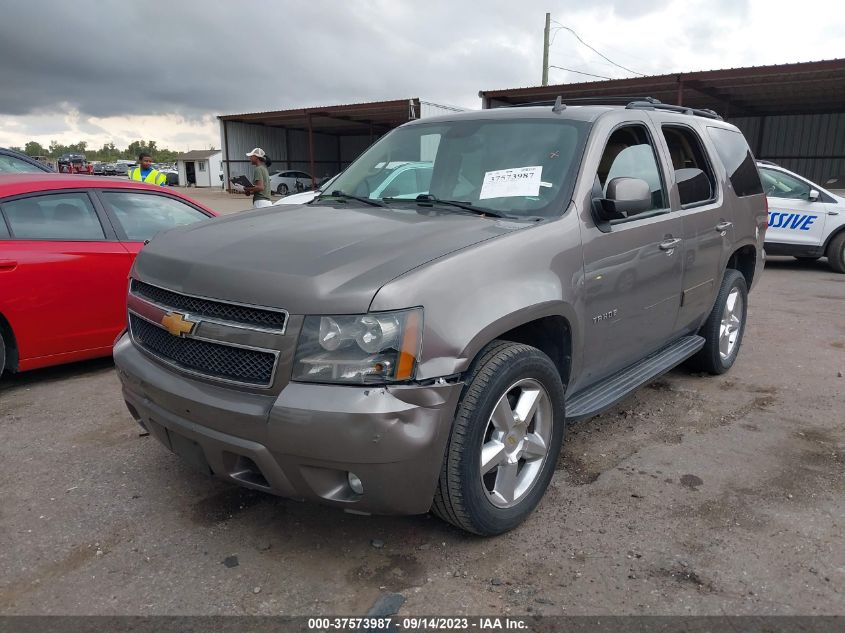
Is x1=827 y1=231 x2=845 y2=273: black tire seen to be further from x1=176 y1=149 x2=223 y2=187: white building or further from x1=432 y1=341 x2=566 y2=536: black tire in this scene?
x1=176 y1=149 x2=223 y2=187: white building

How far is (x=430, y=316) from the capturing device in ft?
7.64

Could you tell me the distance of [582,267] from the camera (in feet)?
9.98

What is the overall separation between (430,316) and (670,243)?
207 cm

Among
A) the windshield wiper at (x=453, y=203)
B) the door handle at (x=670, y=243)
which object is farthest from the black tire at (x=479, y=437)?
the door handle at (x=670, y=243)

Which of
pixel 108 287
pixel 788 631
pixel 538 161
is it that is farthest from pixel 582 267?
pixel 108 287

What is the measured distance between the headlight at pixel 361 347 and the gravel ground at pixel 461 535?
86cm

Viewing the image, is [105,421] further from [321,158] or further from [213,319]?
[321,158]

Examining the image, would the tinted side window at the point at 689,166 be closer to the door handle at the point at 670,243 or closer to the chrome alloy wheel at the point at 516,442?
the door handle at the point at 670,243

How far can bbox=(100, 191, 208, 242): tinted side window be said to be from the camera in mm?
5172

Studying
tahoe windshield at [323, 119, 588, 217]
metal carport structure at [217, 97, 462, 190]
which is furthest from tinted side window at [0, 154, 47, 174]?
Result: metal carport structure at [217, 97, 462, 190]

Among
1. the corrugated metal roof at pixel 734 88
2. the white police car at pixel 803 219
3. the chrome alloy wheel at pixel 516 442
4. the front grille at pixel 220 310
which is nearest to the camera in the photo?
the front grille at pixel 220 310

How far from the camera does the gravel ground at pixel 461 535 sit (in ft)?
8.00

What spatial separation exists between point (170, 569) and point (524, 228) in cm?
202

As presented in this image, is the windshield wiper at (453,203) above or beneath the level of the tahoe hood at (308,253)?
above
